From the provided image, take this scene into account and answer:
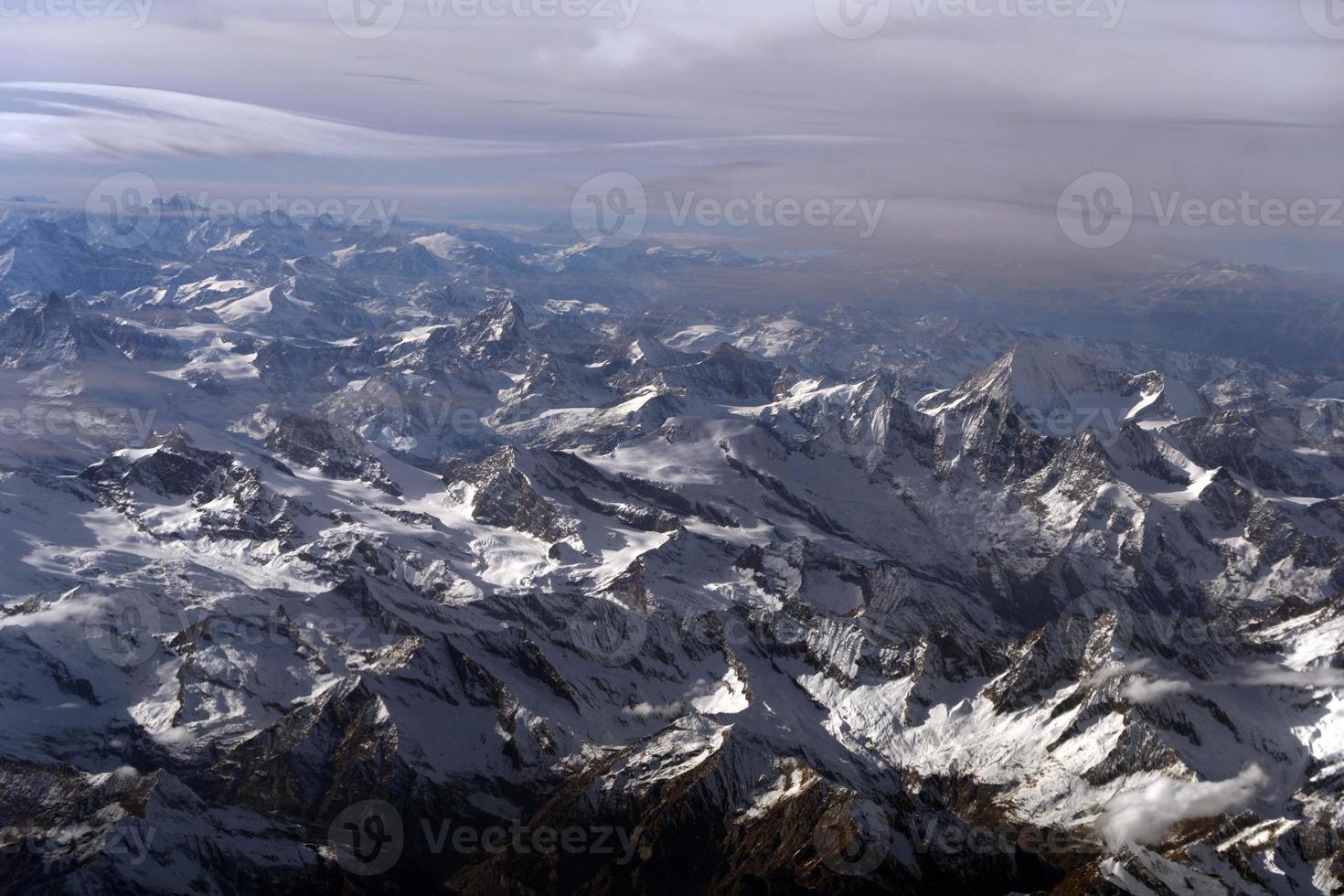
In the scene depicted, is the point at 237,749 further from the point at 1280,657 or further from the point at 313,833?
the point at 1280,657

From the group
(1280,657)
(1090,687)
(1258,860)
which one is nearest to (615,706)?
(1090,687)

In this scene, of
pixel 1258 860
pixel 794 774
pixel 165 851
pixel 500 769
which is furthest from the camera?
pixel 500 769

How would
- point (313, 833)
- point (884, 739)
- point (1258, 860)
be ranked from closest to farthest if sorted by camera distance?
point (1258, 860)
point (313, 833)
point (884, 739)

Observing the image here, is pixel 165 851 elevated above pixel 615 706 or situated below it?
above

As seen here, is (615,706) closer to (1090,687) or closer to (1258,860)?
(1090,687)

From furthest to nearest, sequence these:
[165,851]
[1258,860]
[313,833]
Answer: [313,833] < [1258,860] < [165,851]

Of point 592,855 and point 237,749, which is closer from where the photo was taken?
point 592,855

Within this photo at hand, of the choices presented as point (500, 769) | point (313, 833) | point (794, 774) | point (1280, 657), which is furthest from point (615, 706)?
point (1280, 657)

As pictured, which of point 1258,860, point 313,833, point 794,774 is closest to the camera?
point 1258,860

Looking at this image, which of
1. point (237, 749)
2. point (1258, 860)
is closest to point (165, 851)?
point (237, 749)
